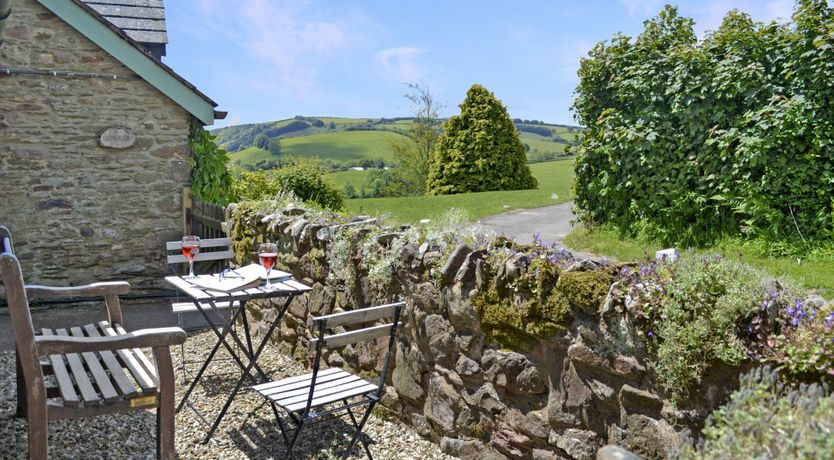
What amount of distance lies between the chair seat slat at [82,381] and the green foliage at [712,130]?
22.9ft

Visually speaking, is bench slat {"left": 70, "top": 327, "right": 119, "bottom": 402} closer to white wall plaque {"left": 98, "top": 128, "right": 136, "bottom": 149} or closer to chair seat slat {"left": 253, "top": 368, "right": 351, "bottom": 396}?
chair seat slat {"left": 253, "top": 368, "right": 351, "bottom": 396}

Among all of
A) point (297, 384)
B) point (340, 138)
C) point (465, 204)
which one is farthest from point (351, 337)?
point (340, 138)

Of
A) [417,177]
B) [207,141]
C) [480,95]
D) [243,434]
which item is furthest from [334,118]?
[243,434]

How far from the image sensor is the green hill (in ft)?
178

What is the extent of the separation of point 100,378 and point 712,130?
7.17 meters

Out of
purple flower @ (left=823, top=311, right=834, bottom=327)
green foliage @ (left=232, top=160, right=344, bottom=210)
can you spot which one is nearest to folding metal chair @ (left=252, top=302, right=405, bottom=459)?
purple flower @ (left=823, top=311, right=834, bottom=327)

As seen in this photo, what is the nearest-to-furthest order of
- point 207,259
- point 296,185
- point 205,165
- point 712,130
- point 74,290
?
point 74,290 → point 207,259 → point 712,130 → point 205,165 → point 296,185

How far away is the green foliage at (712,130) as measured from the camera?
7.28 m

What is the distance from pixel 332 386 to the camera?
4.05m

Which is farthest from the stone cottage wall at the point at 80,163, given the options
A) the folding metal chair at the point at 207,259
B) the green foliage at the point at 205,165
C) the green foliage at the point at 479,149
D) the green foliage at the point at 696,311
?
the green foliage at the point at 479,149

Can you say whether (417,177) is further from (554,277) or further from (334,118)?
(334,118)

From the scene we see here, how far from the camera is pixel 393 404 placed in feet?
15.5

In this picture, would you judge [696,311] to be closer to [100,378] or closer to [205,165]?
[100,378]

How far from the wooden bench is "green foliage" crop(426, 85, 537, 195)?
631 inches
